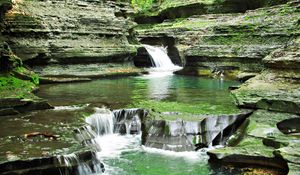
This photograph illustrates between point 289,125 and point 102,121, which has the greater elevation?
point 102,121

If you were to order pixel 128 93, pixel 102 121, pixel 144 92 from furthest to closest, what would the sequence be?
1. pixel 144 92
2. pixel 128 93
3. pixel 102 121

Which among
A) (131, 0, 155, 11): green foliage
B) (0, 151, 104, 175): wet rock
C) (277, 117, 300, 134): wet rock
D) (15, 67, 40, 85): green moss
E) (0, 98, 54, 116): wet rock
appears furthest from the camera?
(131, 0, 155, 11): green foliage

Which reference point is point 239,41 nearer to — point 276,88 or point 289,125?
point 276,88

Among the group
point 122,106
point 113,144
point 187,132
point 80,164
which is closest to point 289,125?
point 187,132

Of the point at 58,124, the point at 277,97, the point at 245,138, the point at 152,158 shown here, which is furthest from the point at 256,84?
the point at 58,124

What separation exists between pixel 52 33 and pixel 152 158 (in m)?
13.8

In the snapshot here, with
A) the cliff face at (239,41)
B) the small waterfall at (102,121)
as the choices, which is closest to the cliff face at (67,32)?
the cliff face at (239,41)

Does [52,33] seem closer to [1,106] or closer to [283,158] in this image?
[1,106]

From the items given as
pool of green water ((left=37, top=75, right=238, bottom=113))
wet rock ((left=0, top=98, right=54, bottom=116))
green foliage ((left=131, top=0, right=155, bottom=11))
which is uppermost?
green foliage ((left=131, top=0, right=155, bottom=11))

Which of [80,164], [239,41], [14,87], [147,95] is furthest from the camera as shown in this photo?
[239,41]

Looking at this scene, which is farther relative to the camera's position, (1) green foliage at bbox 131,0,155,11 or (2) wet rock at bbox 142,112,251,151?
(1) green foliage at bbox 131,0,155,11

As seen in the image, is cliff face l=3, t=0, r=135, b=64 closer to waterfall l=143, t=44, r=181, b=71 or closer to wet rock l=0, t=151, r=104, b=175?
waterfall l=143, t=44, r=181, b=71

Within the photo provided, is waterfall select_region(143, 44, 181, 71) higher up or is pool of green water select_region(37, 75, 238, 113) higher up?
waterfall select_region(143, 44, 181, 71)

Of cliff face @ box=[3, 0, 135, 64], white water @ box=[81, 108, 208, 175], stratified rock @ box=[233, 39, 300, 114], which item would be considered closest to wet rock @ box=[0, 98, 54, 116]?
white water @ box=[81, 108, 208, 175]
